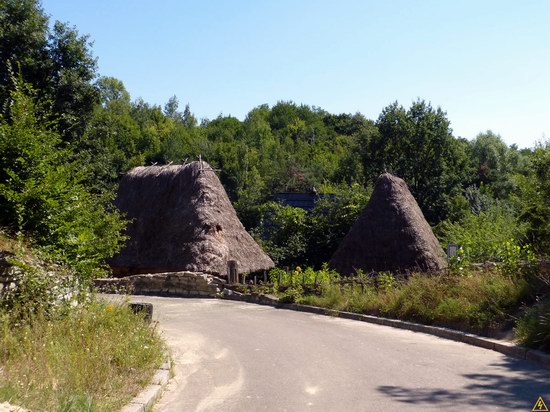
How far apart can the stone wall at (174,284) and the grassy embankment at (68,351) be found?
503 inches

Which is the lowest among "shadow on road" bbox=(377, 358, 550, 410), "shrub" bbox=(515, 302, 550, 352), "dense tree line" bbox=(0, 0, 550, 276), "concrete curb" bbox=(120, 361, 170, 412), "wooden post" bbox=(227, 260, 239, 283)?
"concrete curb" bbox=(120, 361, 170, 412)

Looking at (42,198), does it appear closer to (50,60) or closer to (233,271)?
(233,271)

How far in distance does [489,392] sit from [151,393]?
4.12 meters

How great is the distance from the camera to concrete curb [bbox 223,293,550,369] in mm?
9941

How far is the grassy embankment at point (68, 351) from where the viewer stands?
634 cm

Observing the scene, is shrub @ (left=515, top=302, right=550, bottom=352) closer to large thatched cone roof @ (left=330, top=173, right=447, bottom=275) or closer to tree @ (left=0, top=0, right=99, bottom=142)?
large thatched cone roof @ (left=330, top=173, right=447, bottom=275)

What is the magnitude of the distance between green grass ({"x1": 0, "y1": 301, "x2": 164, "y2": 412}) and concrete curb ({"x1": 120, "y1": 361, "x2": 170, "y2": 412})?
3.4 inches

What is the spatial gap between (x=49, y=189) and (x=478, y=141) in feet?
158

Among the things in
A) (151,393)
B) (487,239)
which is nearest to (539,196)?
(487,239)

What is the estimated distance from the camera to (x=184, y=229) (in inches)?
1055

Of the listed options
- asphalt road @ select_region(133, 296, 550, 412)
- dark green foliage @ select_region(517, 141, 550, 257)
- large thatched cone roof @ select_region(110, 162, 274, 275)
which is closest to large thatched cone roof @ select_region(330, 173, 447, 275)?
large thatched cone roof @ select_region(110, 162, 274, 275)

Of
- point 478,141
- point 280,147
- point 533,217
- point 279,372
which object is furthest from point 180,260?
point 280,147

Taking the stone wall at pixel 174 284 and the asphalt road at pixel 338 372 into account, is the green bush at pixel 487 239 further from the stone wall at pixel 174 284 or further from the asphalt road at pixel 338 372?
the stone wall at pixel 174 284

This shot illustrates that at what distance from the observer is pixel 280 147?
69000 millimetres
